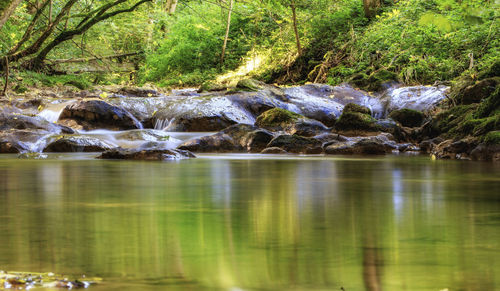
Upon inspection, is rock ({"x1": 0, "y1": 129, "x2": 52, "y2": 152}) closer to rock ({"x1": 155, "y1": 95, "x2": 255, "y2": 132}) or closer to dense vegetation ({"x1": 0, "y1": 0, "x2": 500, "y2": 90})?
dense vegetation ({"x1": 0, "y1": 0, "x2": 500, "y2": 90})

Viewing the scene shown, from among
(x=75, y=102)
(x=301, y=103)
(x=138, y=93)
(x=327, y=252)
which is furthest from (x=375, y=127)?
(x=327, y=252)

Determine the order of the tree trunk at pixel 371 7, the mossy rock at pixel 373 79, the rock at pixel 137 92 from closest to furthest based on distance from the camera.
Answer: the mossy rock at pixel 373 79 → the rock at pixel 137 92 → the tree trunk at pixel 371 7

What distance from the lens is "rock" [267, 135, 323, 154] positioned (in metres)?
10.1

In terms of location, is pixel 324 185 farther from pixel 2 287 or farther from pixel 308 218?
pixel 2 287

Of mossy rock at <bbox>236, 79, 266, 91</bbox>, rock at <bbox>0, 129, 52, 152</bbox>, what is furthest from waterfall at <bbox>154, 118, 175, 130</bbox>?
rock at <bbox>0, 129, 52, 152</bbox>

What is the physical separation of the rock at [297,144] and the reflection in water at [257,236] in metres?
6.30

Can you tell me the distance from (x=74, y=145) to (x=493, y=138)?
7121mm

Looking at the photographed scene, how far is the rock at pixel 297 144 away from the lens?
1006 cm

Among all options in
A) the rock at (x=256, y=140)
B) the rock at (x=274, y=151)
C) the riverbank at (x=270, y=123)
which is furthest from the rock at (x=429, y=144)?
the rock at (x=256, y=140)

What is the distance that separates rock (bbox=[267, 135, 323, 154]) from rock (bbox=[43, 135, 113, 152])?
327 cm

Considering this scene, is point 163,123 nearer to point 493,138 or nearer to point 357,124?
point 357,124

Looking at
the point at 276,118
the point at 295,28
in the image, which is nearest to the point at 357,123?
the point at 276,118

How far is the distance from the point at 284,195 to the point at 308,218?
1044mm

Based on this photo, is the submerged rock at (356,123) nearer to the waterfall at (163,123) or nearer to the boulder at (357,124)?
the boulder at (357,124)
